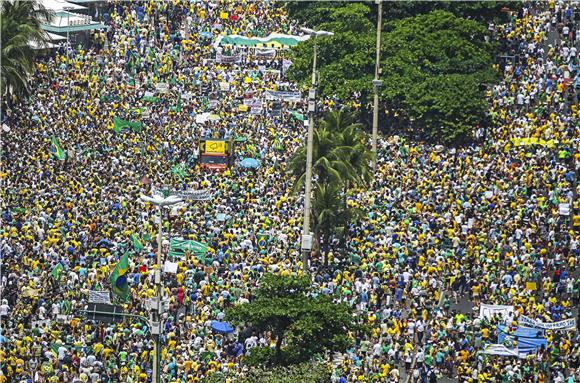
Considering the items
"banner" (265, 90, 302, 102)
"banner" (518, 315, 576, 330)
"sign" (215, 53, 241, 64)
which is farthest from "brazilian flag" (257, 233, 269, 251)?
"sign" (215, 53, 241, 64)

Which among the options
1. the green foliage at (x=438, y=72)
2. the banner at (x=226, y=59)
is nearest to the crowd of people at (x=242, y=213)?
the banner at (x=226, y=59)

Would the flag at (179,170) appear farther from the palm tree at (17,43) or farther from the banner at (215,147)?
the palm tree at (17,43)

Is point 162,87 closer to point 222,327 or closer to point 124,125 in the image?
point 124,125

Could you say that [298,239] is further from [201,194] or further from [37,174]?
[37,174]

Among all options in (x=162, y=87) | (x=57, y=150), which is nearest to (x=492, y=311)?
(x=57, y=150)

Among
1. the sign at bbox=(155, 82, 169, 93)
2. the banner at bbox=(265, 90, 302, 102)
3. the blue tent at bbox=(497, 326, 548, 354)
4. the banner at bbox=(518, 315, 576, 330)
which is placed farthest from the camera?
the sign at bbox=(155, 82, 169, 93)

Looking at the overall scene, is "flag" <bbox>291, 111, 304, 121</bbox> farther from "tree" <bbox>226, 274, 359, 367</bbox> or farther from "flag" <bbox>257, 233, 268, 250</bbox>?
"tree" <bbox>226, 274, 359, 367</bbox>

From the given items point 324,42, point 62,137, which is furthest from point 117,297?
point 324,42

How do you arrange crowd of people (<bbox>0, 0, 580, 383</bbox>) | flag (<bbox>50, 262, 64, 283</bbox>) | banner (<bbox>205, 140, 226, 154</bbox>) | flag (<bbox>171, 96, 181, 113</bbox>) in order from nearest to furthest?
1. crowd of people (<bbox>0, 0, 580, 383</bbox>)
2. flag (<bbox>50, 262, 64, 283</bbox>)
3. banner (<bbox>205, 140, 226, 154</bbox>)
4. flag (<bbox>171, 96, 181, 113</bbox>)
